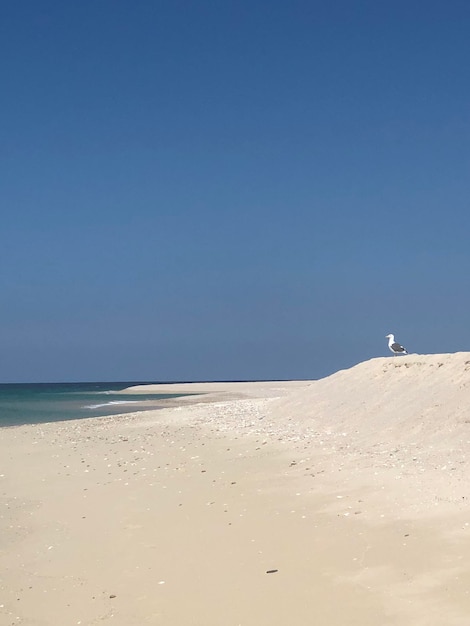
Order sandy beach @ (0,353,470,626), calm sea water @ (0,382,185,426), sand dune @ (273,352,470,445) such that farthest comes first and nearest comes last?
calm sea water @ (0,382,185,426), sand dune @ (273,352,470,445), sandy beach @ (0,353,470,626)

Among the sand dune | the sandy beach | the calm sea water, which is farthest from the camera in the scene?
the calm sea water

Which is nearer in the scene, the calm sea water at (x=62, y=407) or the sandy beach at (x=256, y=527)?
the sandy beach at (x=256, y=527)

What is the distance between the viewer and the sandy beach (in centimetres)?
747

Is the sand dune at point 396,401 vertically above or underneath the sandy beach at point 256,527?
above

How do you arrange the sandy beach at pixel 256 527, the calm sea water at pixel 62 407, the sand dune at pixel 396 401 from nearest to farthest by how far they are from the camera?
the sandy beach at pixel 256 527
the sand dune at pixel 396 401
the calm sea water at pixel 62 407

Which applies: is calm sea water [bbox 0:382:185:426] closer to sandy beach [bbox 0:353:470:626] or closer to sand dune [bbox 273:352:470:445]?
sand dune [bbox 273:352:470:445]

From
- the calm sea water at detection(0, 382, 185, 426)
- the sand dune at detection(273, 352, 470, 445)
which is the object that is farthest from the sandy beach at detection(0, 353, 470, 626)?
the calm sea water at detection(0, 382, 185, 426)

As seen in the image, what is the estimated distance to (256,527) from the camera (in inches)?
415

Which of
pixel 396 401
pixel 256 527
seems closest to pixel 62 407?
pixel 396 401

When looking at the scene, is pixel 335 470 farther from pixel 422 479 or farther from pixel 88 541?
pixel 88 541

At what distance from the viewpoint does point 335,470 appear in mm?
13859

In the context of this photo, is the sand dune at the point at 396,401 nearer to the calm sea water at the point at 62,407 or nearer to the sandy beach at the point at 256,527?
the sandy beach at the point at 256,527

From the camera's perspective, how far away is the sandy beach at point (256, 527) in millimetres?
7469

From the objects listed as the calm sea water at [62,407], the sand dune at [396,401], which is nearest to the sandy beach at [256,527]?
the sand dune at [396,401]
